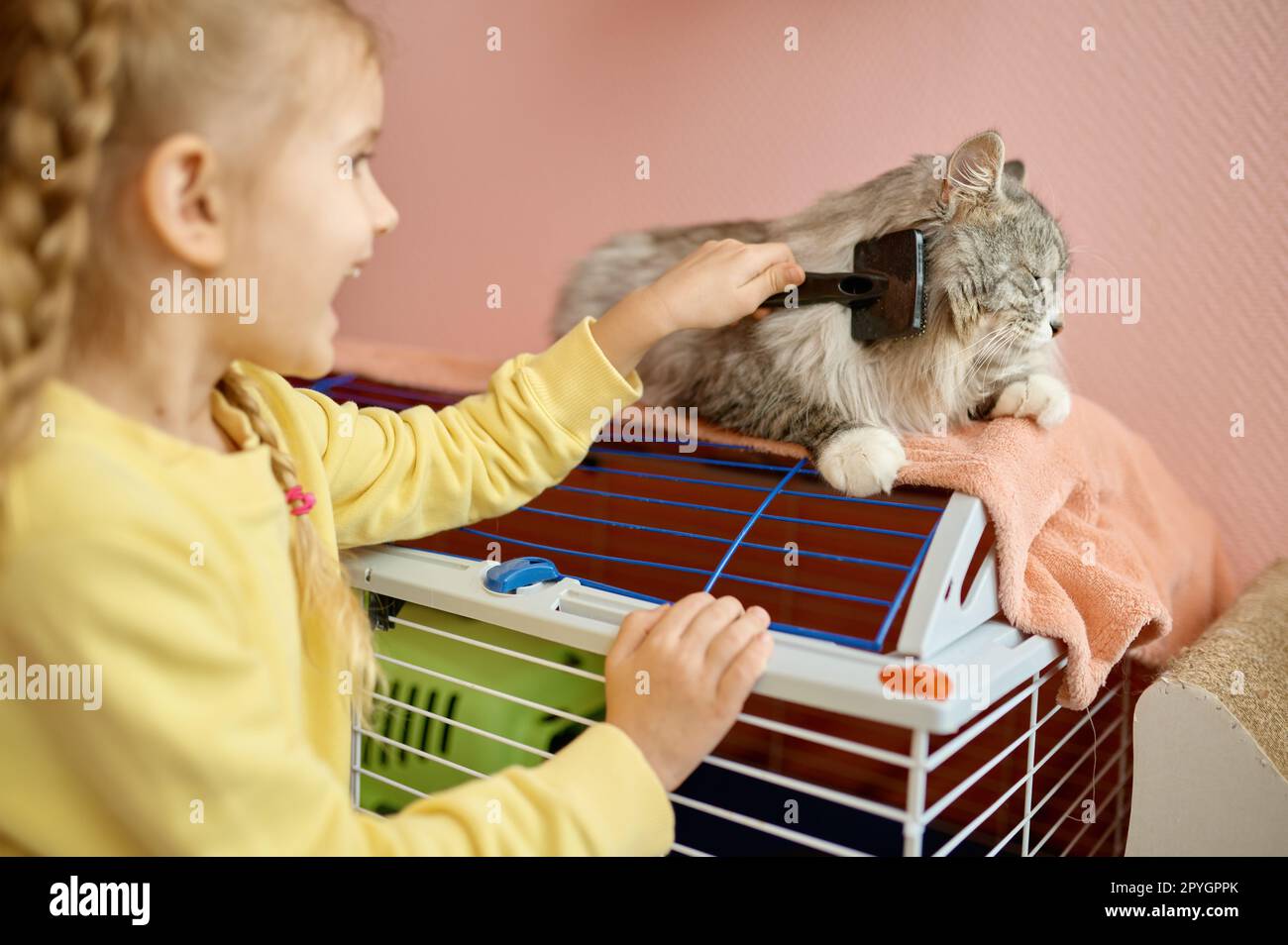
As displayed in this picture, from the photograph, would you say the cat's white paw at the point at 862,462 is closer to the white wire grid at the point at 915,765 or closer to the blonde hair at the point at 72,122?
the white wire grid at the point at 915,765

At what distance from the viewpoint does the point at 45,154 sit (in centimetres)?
56

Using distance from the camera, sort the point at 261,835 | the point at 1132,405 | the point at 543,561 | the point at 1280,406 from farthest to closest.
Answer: the point at 1132,405 → the point at 1280,406 → the point at 543,561 → the point at 261,835

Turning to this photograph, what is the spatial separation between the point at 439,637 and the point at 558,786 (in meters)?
0.40

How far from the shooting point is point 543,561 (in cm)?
98

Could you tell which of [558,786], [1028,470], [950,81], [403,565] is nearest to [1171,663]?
[1028,470]

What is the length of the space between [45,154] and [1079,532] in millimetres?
1031

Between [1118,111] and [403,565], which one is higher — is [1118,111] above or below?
above

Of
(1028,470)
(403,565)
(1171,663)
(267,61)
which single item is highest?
(267,61)

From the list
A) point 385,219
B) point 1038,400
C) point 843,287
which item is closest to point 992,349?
point 1038,400

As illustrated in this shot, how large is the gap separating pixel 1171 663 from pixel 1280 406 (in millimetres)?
645

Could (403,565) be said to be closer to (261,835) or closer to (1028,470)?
(261,835)

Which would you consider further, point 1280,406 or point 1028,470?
point 1280,406

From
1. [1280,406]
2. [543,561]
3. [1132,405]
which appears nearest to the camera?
[543,561]

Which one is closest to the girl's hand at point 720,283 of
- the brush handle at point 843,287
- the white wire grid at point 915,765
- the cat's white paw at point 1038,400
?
the brush handle at point 843,287
